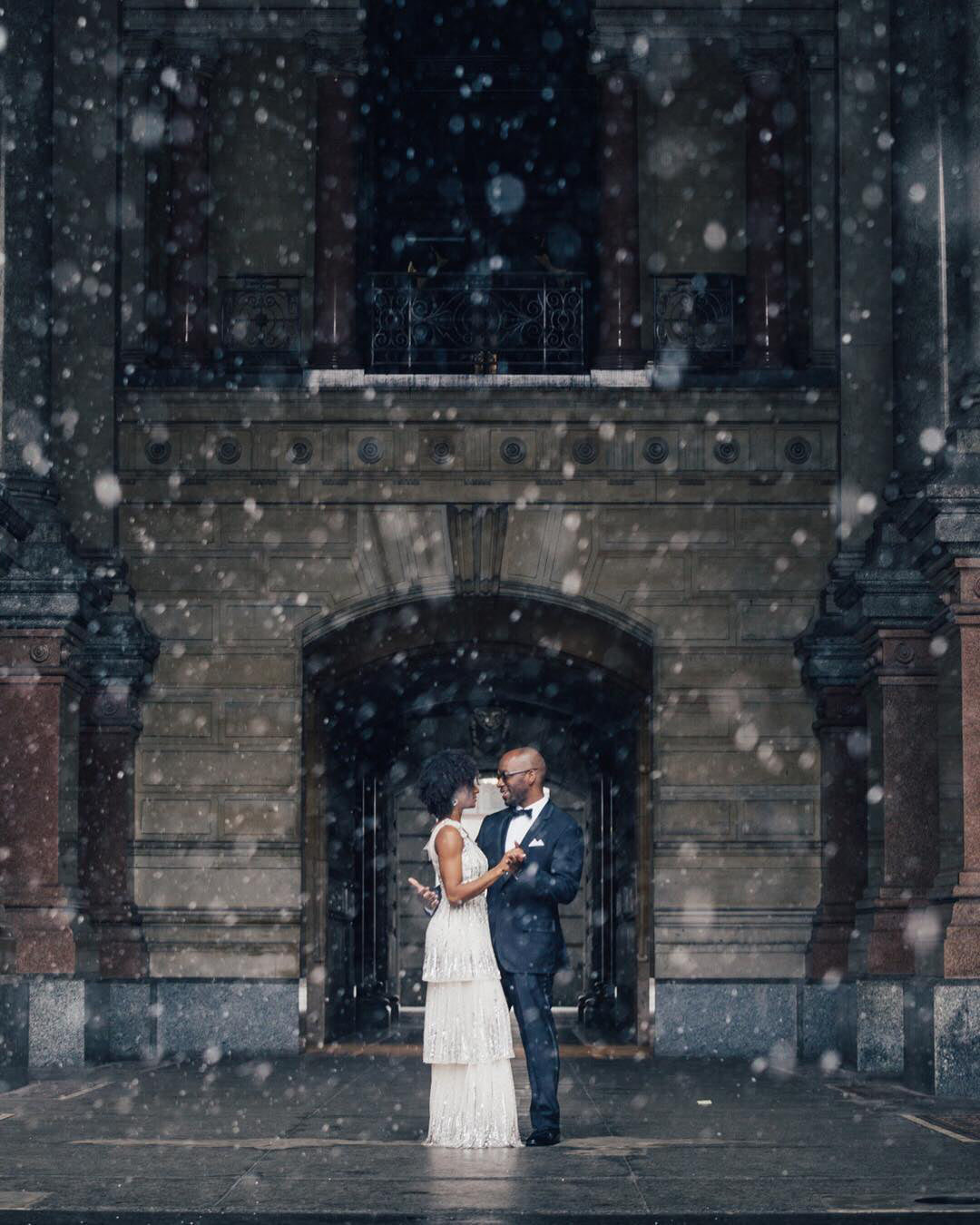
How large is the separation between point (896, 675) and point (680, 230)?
225 inches

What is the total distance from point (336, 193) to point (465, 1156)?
40.8 ft

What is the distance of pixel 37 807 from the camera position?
1767cm

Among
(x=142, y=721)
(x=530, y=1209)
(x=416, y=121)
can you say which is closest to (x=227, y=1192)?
(x=530, y=1209)

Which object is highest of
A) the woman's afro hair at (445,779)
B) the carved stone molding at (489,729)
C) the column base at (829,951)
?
the carved stone molding at (489,729)

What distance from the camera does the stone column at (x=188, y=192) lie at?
67.7ft

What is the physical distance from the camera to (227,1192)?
8797 mm

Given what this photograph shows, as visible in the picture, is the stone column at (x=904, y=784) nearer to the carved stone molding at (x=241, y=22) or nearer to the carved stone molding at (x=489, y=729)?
the carved stone molding at (x=489, y=729)

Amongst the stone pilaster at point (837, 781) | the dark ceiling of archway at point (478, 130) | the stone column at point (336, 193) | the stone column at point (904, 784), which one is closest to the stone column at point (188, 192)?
the stone column at point (336, 193)

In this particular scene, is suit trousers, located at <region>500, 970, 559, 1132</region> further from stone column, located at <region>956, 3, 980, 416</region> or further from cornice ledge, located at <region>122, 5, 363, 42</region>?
cornice ledge, located at <region>122, 5, 363, 42</region>

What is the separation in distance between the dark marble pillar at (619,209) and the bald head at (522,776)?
10.2 metres

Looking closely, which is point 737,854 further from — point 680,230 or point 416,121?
point 416,121

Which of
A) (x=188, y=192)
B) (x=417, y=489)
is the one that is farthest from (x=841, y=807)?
(x=188, y=192)

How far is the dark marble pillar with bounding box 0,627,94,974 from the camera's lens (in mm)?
17453

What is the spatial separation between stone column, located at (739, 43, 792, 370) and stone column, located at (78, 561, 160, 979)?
6.24 m
